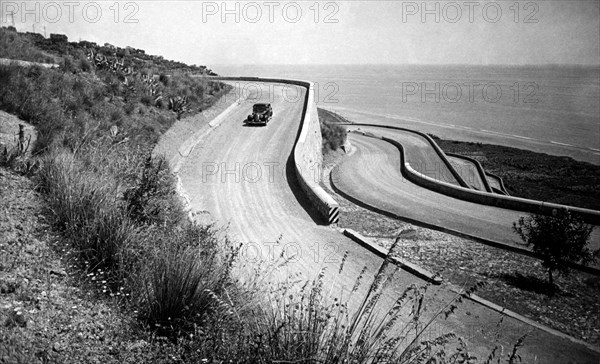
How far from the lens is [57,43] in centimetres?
3434

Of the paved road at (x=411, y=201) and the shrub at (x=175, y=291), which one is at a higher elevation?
the shrub at (x=175, y=291)

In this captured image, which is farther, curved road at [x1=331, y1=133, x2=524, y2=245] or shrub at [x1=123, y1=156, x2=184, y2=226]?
curved road at [x1=331, y1=133, x2=524, y2=245]

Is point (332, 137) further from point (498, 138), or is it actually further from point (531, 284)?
point (498, 138)

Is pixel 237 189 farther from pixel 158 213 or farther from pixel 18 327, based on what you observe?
pixel 18 327

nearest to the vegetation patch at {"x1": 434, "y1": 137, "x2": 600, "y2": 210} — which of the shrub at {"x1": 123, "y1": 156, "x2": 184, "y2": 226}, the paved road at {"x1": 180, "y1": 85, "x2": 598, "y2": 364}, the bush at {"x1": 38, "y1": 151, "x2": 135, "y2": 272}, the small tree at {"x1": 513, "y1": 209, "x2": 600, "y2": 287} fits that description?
the small tree at {"x1": 513, "y1": 209, "x2": 600, "y2": 287}

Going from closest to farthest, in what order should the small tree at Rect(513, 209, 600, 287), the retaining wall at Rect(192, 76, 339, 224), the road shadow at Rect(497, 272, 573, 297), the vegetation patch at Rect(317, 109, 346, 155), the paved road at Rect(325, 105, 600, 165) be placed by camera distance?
1. the road shadow at Rect(497, 272, 573, 297)
2. the small tree at Rect(513, 209, 600, 287)
3. the retaining wall at Rect(192, 76, 339, 224)
4. the vegetation patch at Rect(317, 109, 346, 155)
5. the paved road at Rect(325, 105, 600, 165)

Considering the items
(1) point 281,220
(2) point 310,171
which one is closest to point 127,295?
(1) point 281,220

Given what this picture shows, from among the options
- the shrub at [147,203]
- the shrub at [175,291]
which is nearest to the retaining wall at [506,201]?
the shrub at [147,203]

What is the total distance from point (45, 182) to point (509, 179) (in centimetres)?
4658

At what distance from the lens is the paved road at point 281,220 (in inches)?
324

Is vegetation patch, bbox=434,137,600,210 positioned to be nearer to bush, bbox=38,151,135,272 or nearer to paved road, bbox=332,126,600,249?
paved road, bbox=332,126,600,249

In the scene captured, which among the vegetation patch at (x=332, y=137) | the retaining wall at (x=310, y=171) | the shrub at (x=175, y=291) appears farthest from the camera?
the vegetation patch at (x=332, y=137)

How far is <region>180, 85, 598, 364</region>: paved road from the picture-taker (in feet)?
27.0

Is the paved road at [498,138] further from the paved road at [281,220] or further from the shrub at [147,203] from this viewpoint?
the shrub at [147,203]
